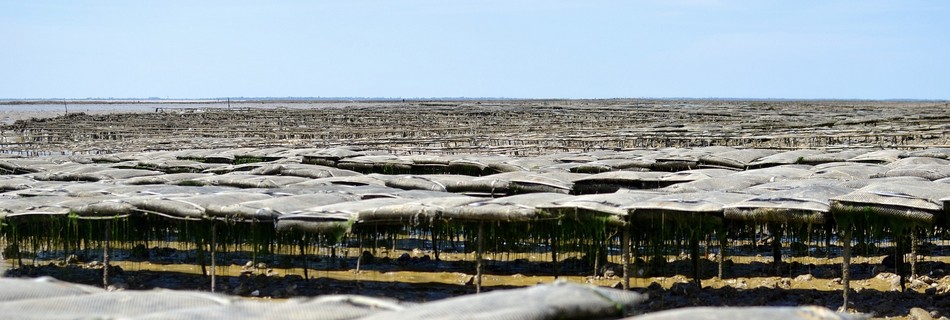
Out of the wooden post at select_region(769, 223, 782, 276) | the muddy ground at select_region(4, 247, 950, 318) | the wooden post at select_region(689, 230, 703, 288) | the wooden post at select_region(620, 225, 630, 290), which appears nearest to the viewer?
the wooden post at select_region(620, 225, 630, 290)

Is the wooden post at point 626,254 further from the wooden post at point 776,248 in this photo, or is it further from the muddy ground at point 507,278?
the wooden post at point 776,248

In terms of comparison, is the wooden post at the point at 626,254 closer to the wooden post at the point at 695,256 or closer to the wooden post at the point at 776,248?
the wooden post at the point at 695,256

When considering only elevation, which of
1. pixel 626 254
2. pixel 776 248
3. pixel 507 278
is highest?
pixel 626 254

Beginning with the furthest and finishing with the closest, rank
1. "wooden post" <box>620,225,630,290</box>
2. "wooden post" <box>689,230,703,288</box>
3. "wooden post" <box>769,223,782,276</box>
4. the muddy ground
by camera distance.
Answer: "wooden post" <box>769,223,782,276</box>, "wooden post" <box>689,230,703,288</box>, the muddy ground, "wooden post" <box>620,225,630,290</box>

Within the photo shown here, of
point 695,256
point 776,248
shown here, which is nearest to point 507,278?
point 695,256

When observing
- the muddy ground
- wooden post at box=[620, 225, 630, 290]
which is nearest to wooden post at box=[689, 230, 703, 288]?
the muddy ground

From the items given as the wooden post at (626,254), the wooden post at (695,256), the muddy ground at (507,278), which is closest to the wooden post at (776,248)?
the muddy ground at (507,278)

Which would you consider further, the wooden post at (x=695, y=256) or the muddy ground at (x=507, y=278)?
the wooden post at (x=695, y=256)

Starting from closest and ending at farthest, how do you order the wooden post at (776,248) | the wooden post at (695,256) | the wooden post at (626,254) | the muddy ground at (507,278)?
1. the wooden post at (626,254)
2. the muddy ground at (507,278)
3. the wooden post at (695,256)
4. the wooden post at (776,248)

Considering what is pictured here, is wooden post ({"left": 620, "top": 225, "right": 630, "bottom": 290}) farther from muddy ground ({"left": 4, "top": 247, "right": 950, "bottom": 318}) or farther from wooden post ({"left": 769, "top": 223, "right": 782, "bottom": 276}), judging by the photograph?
wooden post ({"left": 769, "top": 223, "right": 782, "bottom": 276})

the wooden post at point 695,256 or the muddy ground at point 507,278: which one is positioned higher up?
the wooden post at point 695,256

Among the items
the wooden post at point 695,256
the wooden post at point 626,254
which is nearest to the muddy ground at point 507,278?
the wooden post at point 695,256

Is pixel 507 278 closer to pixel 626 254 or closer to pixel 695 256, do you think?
pixel 695 256

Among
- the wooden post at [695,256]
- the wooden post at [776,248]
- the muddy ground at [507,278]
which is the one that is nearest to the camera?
the muddy ground at [507,278]
